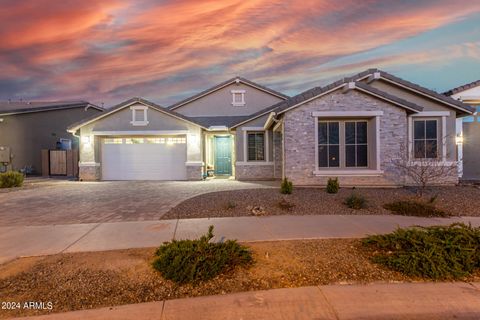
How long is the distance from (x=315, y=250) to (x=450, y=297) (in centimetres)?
194

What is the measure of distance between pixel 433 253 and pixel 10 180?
1719cm

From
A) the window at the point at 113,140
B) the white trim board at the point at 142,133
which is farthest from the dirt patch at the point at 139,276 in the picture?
the window at the point at 113,140

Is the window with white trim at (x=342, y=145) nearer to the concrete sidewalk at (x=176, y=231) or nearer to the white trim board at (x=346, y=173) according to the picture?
the white trim board at (x=346, y=173)

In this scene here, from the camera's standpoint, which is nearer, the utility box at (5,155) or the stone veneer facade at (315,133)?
the stone veneer facade at (315,133)

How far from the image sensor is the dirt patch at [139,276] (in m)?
3.60

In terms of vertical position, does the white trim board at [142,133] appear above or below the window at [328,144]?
above

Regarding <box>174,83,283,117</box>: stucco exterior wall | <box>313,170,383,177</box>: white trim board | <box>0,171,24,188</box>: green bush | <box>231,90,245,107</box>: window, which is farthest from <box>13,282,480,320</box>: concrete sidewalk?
<box>231,90,245,107</box>: window

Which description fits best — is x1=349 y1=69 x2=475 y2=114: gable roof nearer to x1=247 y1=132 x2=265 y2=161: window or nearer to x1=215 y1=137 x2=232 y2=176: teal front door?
x1=247 y1=132 x2=265 y2=161: window

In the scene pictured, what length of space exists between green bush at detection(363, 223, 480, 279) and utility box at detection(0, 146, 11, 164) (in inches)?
880

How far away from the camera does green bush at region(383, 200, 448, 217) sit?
7.66m

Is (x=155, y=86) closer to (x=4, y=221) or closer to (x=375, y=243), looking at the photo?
(x=4, y=221)

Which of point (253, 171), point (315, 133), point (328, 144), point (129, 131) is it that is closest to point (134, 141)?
point (129, 131)

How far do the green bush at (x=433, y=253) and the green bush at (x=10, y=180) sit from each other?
1639 cm

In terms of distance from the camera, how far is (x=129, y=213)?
26.9 ft
